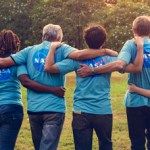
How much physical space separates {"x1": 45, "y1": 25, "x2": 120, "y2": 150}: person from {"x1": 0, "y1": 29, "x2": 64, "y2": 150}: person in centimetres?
23

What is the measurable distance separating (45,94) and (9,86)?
16.9 inches

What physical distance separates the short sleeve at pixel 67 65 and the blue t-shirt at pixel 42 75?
71mm

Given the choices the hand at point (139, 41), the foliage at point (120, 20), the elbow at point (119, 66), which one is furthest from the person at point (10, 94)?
the foliage at point (120, 20)

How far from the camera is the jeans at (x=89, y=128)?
15.6 ft

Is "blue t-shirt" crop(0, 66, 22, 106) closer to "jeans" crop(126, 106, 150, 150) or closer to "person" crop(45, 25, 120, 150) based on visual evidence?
"person" crop(45, 25, 120, 150)

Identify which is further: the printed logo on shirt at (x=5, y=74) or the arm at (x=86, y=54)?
the printed logo on shirt at (x=5, y=74)

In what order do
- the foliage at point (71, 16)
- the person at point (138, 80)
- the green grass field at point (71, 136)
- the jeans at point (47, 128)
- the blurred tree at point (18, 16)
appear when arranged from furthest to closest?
1. the blurred tree at point (18, 16)
2. the foliage at point (71, 16)
3. the green grass field at point (71, 136)
4. the person at point (138, 80)
5. the jeans at point (47, 128)

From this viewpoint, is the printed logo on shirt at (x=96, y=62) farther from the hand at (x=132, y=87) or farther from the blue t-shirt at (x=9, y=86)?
the blue t-shirt at (x=9, y=86)

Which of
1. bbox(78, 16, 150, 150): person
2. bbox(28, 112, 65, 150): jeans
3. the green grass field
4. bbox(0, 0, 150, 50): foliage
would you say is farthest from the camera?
bbox(0, 0, 150, 50): foliage

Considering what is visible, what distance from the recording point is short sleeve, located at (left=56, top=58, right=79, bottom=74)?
15.7ft

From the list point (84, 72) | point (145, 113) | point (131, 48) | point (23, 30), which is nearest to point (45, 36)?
point (84, 72)

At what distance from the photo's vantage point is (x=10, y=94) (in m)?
4.98

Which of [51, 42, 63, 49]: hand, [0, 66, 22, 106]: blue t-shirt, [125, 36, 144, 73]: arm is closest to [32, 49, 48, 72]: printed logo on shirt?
[51, 42, 63, 49]: hand

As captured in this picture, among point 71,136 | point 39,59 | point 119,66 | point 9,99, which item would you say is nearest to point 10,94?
point 9,99
